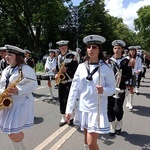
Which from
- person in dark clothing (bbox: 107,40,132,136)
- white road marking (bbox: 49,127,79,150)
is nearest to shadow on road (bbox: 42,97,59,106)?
white road marking (bbox: 49,127,79,150)

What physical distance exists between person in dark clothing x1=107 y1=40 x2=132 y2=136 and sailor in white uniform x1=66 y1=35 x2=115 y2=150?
6.36 ft

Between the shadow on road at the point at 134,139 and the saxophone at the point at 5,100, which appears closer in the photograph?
the saxophone at the point at 5,100

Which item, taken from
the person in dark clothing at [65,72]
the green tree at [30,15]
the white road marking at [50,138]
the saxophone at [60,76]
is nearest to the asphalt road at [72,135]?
the white road marking at [50,138]

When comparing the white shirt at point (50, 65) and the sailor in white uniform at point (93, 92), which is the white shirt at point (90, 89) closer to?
the sailor in white uniform at point (93, 92)

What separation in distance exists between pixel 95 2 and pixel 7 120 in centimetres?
4343

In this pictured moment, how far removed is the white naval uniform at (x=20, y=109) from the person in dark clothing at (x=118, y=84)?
238 centimetres

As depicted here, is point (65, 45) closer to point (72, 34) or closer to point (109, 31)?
point (72, 34)

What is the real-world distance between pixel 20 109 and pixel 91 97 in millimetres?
975

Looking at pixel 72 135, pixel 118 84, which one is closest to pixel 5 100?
pixel 72 135

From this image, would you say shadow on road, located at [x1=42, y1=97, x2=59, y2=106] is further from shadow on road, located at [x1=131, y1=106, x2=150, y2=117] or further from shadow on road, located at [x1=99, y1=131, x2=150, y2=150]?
shadow on road, located at [x1=99, y1=131, x2=150, y2=150]

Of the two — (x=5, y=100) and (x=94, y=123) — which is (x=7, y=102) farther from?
(x=94, y=123)

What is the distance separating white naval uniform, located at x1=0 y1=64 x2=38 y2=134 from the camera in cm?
382

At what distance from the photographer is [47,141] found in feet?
18.1

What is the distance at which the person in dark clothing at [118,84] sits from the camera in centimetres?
590
